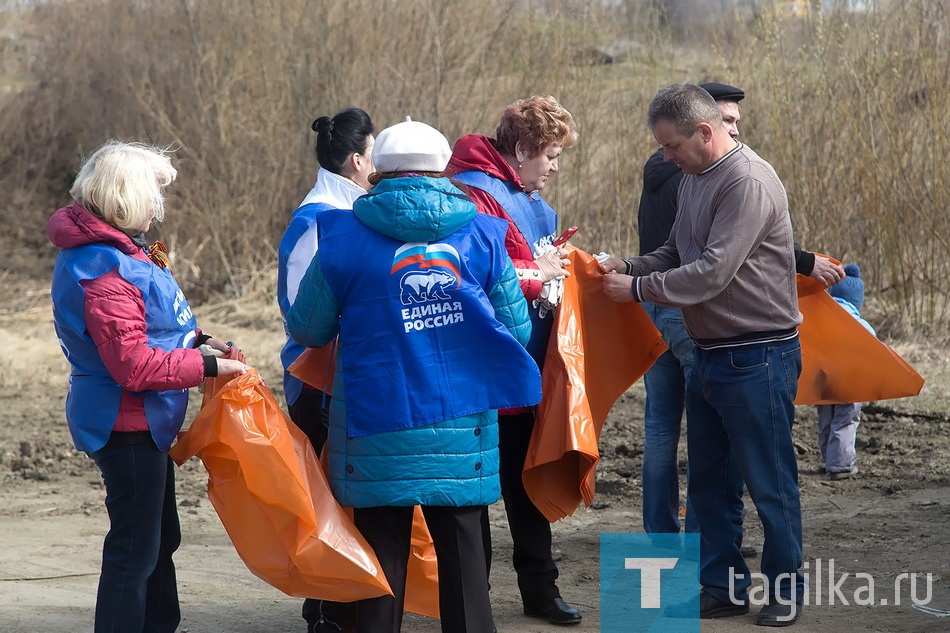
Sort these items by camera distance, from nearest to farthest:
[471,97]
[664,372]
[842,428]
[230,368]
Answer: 1. [230,368]
2. [664,372]
3. [842,428]
4. [471,97]

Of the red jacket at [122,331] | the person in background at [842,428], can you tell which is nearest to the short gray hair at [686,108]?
the red jacket at [122,331]

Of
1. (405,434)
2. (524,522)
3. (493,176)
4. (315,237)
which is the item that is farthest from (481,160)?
(524,522)

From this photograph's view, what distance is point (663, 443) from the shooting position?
5.18 m

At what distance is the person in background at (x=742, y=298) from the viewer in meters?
3.95

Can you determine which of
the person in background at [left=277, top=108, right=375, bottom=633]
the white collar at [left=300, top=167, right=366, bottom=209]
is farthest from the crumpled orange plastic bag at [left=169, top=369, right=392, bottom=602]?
the white collar at [left=300, top=167, right=366, bottom=209]

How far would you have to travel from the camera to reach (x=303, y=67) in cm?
1212

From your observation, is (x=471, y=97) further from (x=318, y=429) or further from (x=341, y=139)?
(x=318, y=429)

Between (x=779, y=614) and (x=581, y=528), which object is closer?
(x=779, y=614)

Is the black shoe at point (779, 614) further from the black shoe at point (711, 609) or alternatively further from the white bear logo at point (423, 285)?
the white bear logo at point (423, 285)

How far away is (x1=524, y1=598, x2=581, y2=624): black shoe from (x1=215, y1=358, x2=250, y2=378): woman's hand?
1621 millimetres

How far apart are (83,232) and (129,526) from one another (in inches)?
38.5

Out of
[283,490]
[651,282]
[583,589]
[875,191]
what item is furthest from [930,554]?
[875,191]

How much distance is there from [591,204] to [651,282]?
6879 millimetres

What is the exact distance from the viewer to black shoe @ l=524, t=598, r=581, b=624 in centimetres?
431
